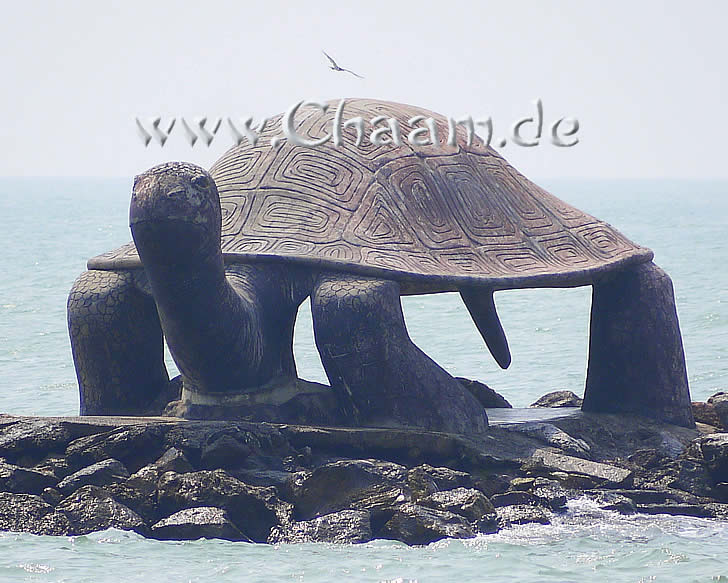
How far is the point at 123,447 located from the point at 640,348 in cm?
362

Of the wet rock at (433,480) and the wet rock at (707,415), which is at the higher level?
the wet rock at (707,415)

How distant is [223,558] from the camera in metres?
7.31

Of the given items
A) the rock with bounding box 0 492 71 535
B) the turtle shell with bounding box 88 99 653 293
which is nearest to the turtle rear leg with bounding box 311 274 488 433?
the turtle shell with bounding box 88 99 653 293

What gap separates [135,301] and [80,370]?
65cm

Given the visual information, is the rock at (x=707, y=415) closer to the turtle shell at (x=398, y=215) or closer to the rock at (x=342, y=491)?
the turtle shell at (x=398, y=215)

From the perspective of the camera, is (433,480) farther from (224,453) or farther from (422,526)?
(224,453)

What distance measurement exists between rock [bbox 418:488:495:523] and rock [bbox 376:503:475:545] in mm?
82

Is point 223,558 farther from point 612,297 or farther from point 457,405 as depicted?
point 612,297

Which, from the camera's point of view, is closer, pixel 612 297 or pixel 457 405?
pixel 457 405

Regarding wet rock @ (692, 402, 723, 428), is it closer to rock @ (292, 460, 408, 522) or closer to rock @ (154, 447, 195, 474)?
rock @ (292, 460, 408, 522)

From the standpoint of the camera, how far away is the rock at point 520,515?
309 inches

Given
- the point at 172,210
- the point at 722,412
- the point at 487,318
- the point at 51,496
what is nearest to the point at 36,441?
the point at 51,496

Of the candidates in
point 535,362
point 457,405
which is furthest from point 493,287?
point 535,362

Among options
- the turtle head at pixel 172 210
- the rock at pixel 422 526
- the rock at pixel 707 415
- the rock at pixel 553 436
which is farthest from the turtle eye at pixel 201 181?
the rock at pixel 707 415
